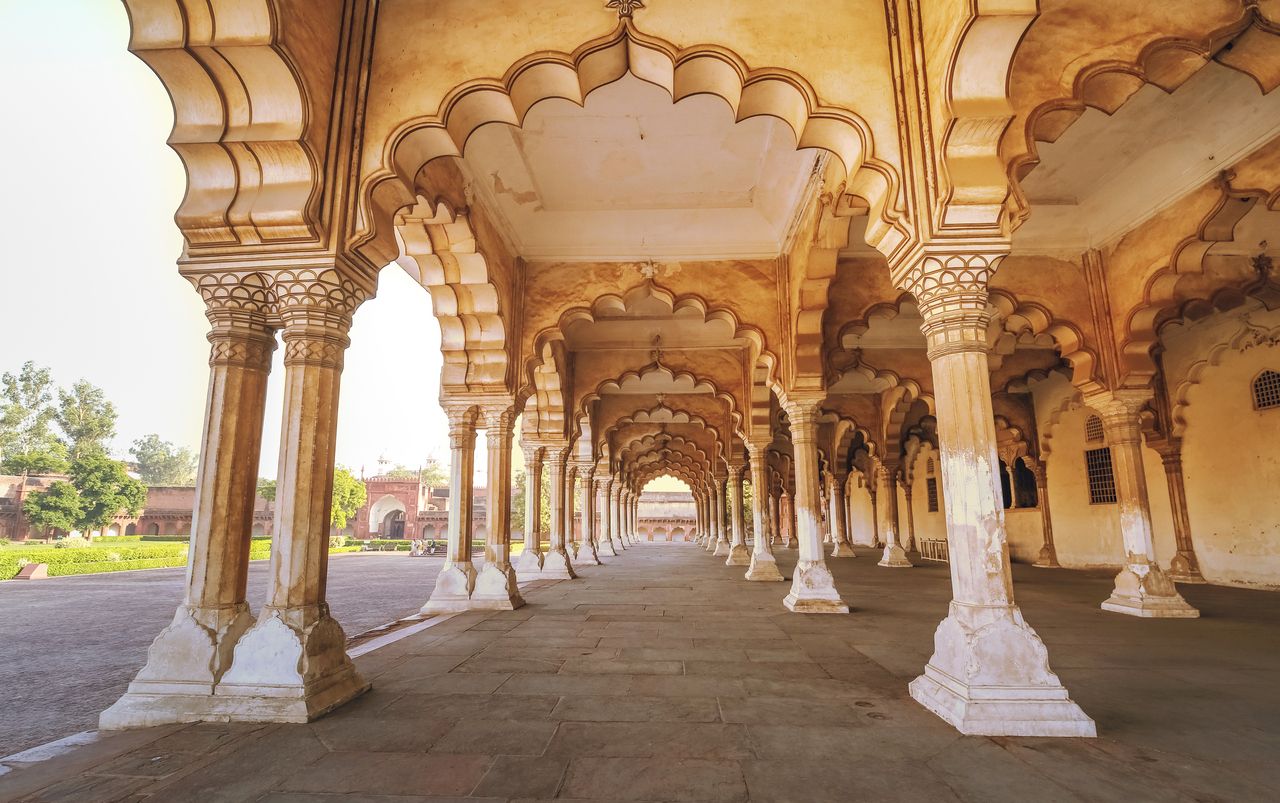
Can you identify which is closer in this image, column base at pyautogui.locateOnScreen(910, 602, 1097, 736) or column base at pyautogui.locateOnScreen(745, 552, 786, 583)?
column base at pyautogui.locateOnScreen(910, 602, 1097, 736)

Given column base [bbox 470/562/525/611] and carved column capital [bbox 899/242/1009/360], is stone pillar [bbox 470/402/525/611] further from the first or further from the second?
carved column capital [bbox 899/242/1009/360]

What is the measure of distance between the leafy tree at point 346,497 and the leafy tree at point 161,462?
44.8m

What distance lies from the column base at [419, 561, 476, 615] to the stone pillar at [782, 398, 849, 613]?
4210mm

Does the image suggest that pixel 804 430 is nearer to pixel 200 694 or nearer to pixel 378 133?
pixel 378 133

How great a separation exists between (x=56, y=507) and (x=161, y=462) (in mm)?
49235

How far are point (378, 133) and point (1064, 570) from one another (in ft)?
52.5

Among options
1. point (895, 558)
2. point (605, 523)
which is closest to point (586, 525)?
point (605, 523)

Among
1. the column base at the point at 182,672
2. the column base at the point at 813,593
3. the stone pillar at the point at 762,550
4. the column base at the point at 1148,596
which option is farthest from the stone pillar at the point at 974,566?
the stone pillar at the point at 762,550

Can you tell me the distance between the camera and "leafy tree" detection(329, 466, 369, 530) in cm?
4581

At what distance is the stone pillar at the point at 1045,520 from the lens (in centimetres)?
1515

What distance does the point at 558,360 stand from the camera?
12.9 m

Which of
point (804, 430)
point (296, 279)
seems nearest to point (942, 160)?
point (296, 279)

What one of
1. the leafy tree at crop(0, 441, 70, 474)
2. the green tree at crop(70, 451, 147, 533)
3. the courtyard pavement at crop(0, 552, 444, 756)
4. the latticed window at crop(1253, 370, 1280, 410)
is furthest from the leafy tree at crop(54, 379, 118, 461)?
the latticed window at crop(1253, 370, 1280, 410)

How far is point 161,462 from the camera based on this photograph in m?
81.0
